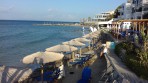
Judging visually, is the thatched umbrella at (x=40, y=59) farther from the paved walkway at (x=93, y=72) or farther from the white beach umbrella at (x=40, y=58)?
the paved walkway at (x=93, y=72)

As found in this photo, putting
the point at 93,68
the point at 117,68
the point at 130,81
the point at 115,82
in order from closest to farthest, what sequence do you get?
the point at 130,81
the point at 115,82
the point at 117,68
the point at 93,68

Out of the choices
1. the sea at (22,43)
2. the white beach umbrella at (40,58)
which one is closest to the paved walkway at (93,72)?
the white beach umbrella at (40,58)

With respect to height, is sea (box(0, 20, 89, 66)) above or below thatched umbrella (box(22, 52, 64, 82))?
below

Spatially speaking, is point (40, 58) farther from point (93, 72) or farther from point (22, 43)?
point (22, 43)

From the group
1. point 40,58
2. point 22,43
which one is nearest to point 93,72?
point 40,58

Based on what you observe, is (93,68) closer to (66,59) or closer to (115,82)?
(66,59)

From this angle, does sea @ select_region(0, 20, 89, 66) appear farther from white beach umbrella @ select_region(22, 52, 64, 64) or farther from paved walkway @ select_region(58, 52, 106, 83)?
white beach umbrella @ select_region(22, 52, 64, 64)

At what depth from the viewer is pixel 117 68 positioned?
1134cm

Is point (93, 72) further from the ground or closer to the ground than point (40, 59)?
closer to the ground

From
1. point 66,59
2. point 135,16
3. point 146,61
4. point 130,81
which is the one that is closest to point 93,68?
Result: point 66,59

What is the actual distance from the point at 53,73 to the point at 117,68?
15.1ft

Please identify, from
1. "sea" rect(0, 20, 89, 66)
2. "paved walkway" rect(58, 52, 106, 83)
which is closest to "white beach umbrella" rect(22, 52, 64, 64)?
"paved walkway" rect(58, 52, 106, 83)

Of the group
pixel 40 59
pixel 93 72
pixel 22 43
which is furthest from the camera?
pixel 22 43

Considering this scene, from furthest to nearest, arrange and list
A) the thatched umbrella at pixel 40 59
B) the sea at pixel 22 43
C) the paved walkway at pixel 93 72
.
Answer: the sea at pixel 22 43 < the paved walkway at pixel 93 72 < the thatched umbrella at pixel 40 59
